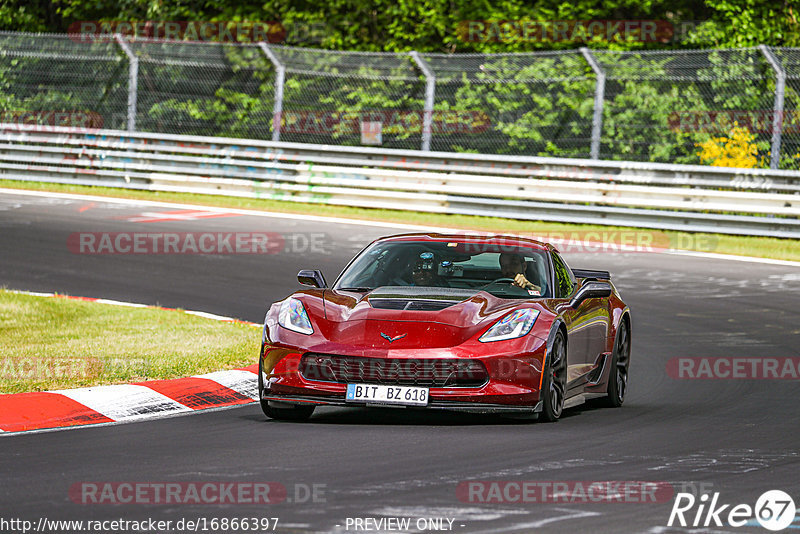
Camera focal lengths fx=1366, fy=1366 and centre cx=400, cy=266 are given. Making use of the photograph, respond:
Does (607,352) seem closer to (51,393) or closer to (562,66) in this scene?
(51,393)

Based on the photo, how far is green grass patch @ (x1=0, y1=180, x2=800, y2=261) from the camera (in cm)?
1966

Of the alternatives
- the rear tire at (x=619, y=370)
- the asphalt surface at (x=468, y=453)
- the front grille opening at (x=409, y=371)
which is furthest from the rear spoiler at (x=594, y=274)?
the front grille opening at (x=409, y=371)

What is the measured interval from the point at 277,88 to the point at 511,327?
1642 cm

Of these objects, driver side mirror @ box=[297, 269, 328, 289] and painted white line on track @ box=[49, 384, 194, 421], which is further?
driver side mirror @ box=[297, 269, 328, 289]

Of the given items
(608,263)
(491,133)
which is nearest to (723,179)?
(608,263)

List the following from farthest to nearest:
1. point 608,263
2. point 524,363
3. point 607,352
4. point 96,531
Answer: point 608,263
point 607,352
point 524,363
point 96,531

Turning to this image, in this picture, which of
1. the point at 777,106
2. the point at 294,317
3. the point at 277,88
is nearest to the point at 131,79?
the point at 277,88

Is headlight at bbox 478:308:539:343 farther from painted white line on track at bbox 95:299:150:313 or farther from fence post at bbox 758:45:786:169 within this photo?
fence post at bbox 758:45:786:169

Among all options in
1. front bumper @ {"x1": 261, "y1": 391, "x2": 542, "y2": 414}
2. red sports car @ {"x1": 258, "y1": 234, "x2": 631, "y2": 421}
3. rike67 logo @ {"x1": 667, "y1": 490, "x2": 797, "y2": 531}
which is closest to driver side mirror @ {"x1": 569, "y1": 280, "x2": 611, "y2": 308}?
red sports car @ {"x1": 258, "y1": 234, "x2": 631, "y2": 421}

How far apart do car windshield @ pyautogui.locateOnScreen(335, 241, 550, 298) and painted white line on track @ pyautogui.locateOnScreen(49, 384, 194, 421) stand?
1442 millimetres

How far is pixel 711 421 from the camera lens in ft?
28.4

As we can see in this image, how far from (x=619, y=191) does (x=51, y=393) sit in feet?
45.0

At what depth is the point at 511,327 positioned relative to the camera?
8.23 metres

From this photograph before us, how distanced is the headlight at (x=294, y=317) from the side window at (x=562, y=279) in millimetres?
1883
